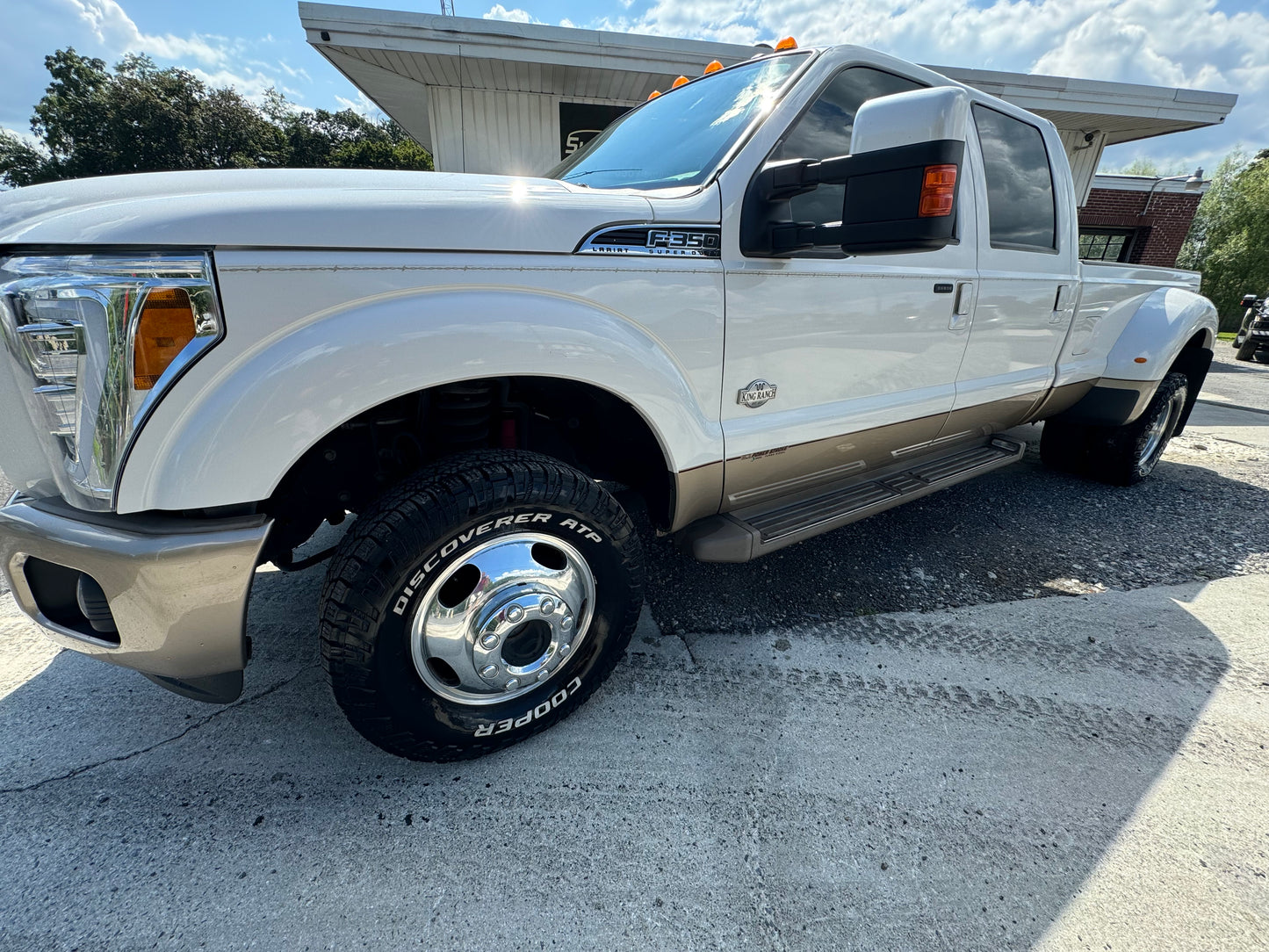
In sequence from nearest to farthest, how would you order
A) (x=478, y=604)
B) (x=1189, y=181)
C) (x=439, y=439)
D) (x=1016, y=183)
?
(x=478, y=604) < (x=439, y=439) < (x=1016, y=183) < (x=1189, y=181)

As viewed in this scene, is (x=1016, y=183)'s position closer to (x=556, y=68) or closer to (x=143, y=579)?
(x=143, y=579)

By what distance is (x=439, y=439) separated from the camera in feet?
5.67

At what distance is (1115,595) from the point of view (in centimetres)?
278

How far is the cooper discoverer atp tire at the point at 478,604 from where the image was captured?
1440 millimetres

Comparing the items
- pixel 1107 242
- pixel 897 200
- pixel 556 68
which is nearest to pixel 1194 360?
pixel 897 200

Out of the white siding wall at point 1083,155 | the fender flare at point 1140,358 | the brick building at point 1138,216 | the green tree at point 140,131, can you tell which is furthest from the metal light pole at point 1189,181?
the green tree at point 140,131

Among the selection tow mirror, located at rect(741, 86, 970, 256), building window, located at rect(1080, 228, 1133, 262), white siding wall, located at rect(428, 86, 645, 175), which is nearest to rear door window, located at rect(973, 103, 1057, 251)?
tow mirror, located at rect(741, 86, 970, 256)

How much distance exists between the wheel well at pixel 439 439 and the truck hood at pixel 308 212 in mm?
397

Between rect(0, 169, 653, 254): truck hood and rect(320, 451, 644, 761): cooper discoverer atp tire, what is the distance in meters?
0.58

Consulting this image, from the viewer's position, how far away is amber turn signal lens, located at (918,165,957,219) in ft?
4.47

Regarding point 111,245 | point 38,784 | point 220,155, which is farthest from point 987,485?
point 220,155

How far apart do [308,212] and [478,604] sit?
1.01m

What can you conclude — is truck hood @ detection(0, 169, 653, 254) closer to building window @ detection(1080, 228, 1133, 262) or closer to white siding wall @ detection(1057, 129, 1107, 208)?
white siding wall @ detection(1057, 129, 1107, 208)

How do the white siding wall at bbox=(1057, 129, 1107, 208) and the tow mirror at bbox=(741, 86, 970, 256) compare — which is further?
the white siding wall at bbox=(1057, 129, 1107, 208)
